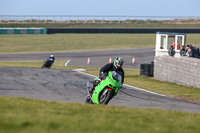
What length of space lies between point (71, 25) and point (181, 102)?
63.6m

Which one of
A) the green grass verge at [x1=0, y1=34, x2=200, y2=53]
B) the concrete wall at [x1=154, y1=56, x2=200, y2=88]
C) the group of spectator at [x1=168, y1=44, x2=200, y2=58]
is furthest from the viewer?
the green grass verge at [x1=0, y1=34, x2=200, y2=53]

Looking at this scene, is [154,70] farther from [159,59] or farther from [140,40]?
[140,40]

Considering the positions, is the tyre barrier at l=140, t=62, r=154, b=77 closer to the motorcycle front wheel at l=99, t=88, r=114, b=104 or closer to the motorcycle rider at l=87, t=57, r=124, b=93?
the motorcycle rider at l=87, t=57, r=124, b=93

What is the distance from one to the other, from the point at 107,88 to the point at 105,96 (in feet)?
0.88

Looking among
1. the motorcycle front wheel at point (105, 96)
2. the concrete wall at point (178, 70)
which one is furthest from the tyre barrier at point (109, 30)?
the motorcycle front wheel at point (105, 96)

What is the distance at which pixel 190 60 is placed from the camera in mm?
18688

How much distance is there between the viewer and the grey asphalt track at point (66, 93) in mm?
12799

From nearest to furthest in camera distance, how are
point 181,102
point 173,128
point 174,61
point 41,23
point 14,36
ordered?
point 173,128
point 181,102
point 174,61
point 14,36
point 41,23

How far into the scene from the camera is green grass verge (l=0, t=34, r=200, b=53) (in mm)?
51031

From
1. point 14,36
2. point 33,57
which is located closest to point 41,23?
point 14,36

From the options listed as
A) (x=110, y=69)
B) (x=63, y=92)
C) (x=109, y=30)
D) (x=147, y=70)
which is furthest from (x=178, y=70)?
(x=109, y=30)

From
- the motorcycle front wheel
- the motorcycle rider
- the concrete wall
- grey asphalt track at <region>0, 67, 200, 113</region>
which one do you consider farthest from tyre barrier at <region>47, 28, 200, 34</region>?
the motorcycle front wheel

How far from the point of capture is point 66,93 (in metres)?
14.8

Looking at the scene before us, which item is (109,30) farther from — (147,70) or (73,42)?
(147,70)
